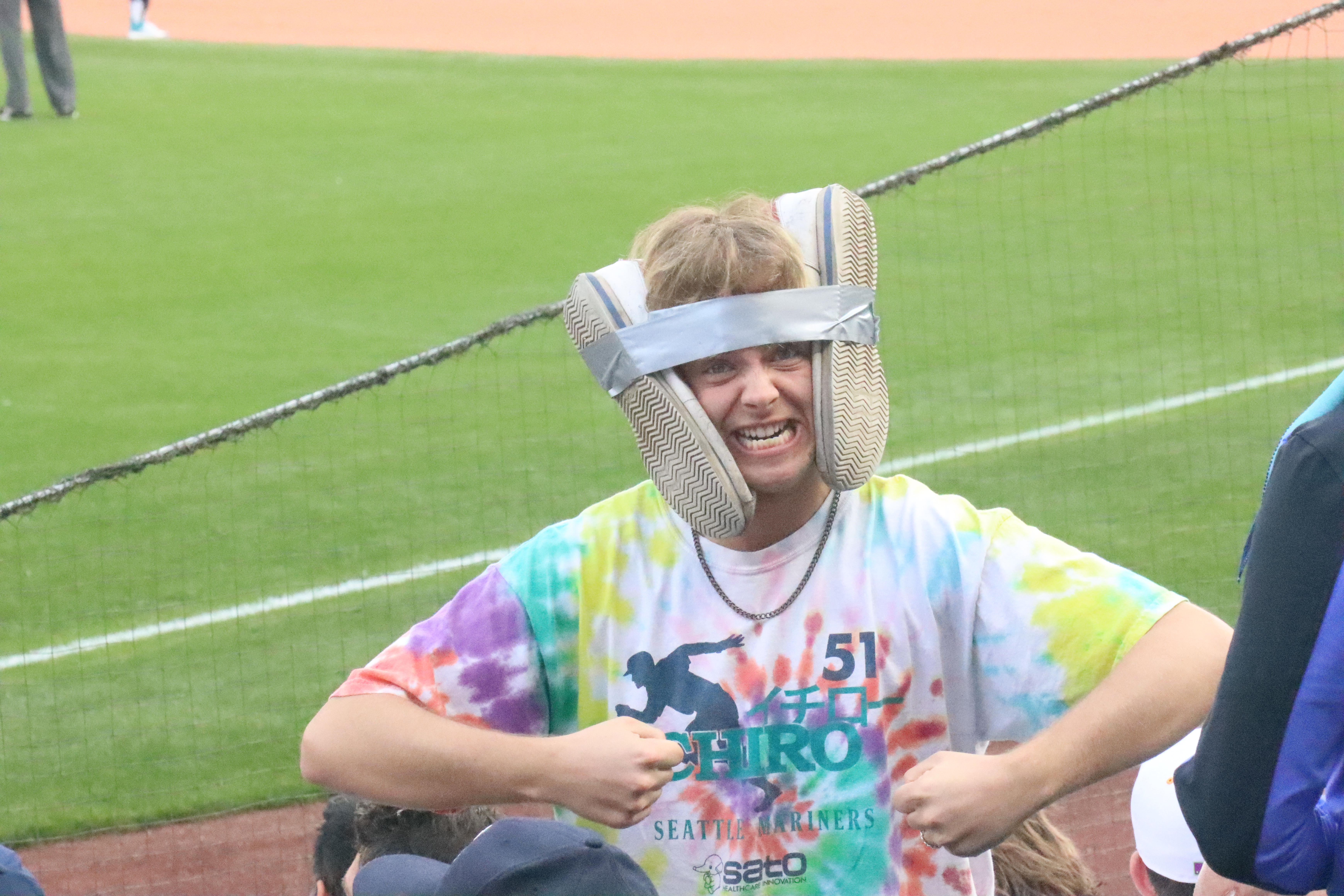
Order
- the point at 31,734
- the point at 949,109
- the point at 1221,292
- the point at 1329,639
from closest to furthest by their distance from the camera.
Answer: the point at 1329,639, the point at 31,734, the point at 1221,292, the point at 949,109

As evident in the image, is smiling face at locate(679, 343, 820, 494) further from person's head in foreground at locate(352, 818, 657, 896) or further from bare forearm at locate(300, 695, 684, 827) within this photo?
person's head in foreground at locate(352, 818, 657, 896)

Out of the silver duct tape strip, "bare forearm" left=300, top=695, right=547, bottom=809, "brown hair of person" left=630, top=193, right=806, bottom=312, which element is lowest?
"bare forearm" left=300, top=695, right=547, bottom=809

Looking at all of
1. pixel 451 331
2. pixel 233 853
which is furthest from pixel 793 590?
pixel 451 331

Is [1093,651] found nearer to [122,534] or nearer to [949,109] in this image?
[122,534]

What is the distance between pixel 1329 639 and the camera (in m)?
1.86

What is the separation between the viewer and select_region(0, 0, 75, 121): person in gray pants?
17375 millimetres

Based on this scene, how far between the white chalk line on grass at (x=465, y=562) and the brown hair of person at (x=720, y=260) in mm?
3052

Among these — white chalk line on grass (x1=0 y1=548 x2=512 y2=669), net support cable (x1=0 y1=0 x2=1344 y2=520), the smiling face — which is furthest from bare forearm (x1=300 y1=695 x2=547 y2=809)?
white chalk line on grass (x1=0 y1=548 x2=512 y2=669)

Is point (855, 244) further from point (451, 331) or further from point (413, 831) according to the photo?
point (451, 331)

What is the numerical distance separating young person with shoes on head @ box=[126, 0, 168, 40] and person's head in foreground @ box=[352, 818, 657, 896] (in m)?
25.0

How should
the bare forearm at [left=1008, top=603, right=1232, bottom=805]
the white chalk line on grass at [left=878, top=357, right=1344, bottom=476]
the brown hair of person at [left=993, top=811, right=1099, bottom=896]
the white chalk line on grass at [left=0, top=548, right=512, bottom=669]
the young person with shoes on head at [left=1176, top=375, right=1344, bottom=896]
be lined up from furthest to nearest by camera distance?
the white chalk line on grass at [left=878, top=357, right=1344, bottom=476] < the white chalk line on grass at [left=0, top=548, right=512, bottom=669] < the brown hair of person at [left=993, top=811, right=1099, bottom=896] < the bare forearm at [left=1008, top=603, right=1232, bottom=805] < the young person with shoes on head at [left=1176, top=375, right=1344, bottom=896]

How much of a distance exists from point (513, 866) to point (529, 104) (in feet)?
64.5

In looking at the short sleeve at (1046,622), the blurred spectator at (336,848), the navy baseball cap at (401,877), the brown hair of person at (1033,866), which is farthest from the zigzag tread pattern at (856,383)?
the blurred spectator at (336,848)

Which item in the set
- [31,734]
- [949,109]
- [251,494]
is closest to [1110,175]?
[949,109]
